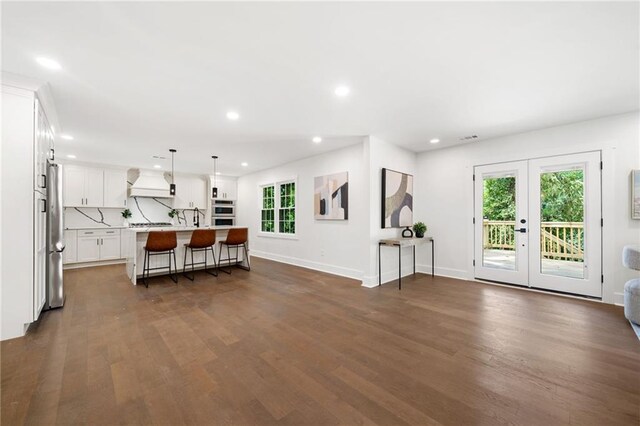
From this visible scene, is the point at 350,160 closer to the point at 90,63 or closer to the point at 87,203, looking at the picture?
the point at 90,63

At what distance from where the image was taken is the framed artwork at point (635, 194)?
3234 millimetres

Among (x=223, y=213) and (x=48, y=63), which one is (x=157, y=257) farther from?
(x=223, y=213)

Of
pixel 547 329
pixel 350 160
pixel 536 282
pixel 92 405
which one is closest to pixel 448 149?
pixel 350 160

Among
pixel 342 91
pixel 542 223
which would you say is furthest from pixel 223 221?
pixel 542 223

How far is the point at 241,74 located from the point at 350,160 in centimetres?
289

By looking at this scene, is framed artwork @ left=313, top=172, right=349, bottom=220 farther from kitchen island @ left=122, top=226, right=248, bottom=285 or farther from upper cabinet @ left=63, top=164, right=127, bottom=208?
upper cabinet @ left=63, top=164, right=127, bottom=208

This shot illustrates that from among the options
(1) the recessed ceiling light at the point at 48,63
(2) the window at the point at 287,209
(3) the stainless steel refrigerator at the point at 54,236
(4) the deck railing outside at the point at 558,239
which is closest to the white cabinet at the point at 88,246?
(3) the stainless steel refrigerator at the point at 54,236

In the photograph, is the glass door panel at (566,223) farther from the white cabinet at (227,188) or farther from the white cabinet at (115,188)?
the white cabinet at (115,188)

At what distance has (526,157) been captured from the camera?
4121 mm

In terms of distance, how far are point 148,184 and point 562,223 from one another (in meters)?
8.71

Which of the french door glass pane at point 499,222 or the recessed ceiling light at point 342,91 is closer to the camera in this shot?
the recessed ceiling light at point 342,91

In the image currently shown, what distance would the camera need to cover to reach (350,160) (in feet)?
16.5

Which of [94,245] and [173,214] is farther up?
[173,214]

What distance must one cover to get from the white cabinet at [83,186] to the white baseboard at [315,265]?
13.5 ft
